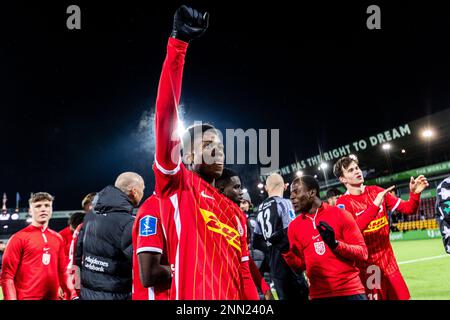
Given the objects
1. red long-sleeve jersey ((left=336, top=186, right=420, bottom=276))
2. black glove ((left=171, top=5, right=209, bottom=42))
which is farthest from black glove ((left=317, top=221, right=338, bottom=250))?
black glove ((left=171, top=5, right=209, bottom=42))

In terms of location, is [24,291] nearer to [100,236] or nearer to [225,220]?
[100,236]

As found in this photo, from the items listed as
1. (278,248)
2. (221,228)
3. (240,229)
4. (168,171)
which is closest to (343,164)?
(278,248)

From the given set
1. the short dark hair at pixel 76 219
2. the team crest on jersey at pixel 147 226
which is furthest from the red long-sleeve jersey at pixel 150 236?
the short dark hair at pixel 76 219

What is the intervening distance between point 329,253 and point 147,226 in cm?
218

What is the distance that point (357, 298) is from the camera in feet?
11.4

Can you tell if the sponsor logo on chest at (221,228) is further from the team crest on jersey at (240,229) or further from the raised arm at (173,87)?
the raised arm at (173,87)

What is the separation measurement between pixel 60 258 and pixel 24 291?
2.02 feet

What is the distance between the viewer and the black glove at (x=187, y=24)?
1747mm

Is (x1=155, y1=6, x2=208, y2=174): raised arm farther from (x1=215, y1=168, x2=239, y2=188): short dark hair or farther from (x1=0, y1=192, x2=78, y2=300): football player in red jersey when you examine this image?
(x1=0, y1=192, x2=78, y2=300): football player in red jersey

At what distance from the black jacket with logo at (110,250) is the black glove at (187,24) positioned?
92.2 inches

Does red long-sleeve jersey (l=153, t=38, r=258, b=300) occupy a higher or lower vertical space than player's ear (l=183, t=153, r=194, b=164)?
lower

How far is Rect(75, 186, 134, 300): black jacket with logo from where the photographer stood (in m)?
3.71

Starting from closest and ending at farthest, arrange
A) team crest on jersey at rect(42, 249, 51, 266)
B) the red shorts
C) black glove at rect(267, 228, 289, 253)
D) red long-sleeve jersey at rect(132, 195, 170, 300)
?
red long-sleeve jersey at rect(132, 195, 170, 300), the red shorts, black glove at rect(267, 228, 289, 253), team crest on jersey at rect(42, 249, 51, 266)

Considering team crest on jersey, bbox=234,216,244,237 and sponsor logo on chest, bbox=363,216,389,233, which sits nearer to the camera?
team crest on jersey, bbox=234,216,244,237
